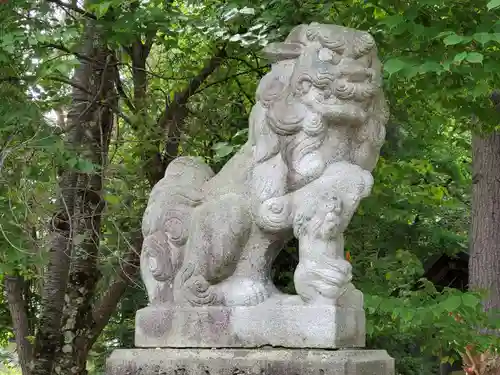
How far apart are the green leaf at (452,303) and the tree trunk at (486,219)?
10.9 feet

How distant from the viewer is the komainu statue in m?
3.72

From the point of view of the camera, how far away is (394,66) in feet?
14.2

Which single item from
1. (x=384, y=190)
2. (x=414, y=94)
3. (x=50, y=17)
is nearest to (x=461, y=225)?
(x=384, y=190)

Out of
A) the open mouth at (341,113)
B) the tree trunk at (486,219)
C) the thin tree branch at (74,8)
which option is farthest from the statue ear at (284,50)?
the tree trunk at (486,219)

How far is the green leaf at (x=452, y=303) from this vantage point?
4.79 metres

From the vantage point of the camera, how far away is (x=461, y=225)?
474 inches

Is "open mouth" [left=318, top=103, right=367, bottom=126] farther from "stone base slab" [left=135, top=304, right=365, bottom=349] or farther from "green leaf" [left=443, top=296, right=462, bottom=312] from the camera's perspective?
"green leaf" [left=443, top=296, right=462, bottom=312]

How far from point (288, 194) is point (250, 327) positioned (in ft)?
1.96

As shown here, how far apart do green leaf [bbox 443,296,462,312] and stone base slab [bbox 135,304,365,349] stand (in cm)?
112

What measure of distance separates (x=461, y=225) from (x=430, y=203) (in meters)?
3.02

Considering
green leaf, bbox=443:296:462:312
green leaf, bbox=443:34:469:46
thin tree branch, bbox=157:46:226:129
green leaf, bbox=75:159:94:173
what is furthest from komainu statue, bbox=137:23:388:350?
thin tree branch, bbox=157:46:226:129

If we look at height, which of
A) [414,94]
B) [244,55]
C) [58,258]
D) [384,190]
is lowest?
[58,258]

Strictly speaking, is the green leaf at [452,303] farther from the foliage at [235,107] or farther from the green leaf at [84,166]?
the green leaf at [84,166]

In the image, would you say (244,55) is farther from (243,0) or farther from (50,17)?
(50,17)
